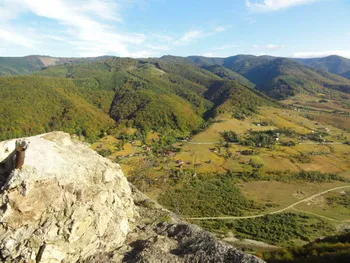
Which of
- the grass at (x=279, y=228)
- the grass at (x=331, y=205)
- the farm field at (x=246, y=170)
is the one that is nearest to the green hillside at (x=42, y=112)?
the farm field at (x=246, y=170)

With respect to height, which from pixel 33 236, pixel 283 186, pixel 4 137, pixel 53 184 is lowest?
pixel 283 186

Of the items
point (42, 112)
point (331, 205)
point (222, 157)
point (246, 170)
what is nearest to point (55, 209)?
point (331, 205)

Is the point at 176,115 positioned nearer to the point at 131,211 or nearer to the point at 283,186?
the point at 283,186

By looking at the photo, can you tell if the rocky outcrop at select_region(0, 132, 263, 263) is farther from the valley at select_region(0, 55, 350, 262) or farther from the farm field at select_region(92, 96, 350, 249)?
the farm field at select_region(92, 96, 350, 249)

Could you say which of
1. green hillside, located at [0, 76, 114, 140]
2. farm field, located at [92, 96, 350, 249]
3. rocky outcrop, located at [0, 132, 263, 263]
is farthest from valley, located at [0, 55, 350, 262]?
rocky outcrop, located at [0, 132, 263, 263]

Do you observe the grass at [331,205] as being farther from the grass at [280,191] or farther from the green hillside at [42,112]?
the green hillside at [42,112]

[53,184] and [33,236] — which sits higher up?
[53,184]

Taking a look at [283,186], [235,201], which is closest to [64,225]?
[235,201]
